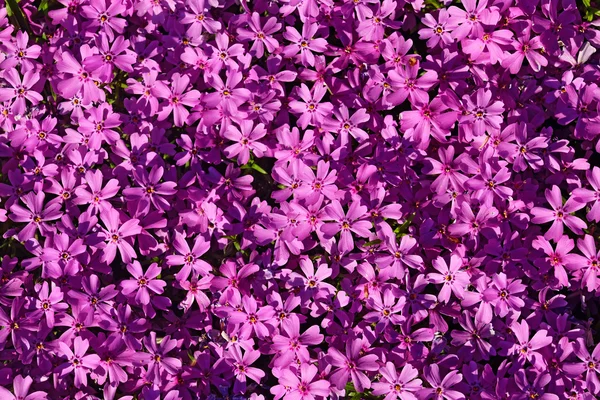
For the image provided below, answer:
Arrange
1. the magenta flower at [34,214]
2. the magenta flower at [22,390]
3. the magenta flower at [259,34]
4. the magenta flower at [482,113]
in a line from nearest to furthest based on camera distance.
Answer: the magenta flower at [22,390] → the magenta flower at [34,214] → the magenta flower at [482,113] → the magenta flower at [259,34]

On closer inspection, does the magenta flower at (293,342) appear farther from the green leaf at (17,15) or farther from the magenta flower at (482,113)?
the green leaf at (17,15)

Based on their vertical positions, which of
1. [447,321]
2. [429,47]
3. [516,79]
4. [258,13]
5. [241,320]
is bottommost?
[447,321]

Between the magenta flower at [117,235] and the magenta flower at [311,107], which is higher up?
the magenta flower at [311,107]

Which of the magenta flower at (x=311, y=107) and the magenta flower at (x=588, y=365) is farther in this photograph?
the magenta flower at (x=311, y=107)

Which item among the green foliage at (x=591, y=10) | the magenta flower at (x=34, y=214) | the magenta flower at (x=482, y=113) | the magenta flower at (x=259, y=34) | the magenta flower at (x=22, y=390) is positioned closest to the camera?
the magenta flower at (x=22, y=390)

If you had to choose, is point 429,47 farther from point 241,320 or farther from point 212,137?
point 241,320

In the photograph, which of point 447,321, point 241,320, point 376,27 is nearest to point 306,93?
point 376,27

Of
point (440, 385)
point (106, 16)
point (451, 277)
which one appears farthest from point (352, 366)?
point (106, 16)

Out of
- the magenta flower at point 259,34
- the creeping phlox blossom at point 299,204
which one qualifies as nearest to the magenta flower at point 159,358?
the creeping phlox blossom at point 299,204
